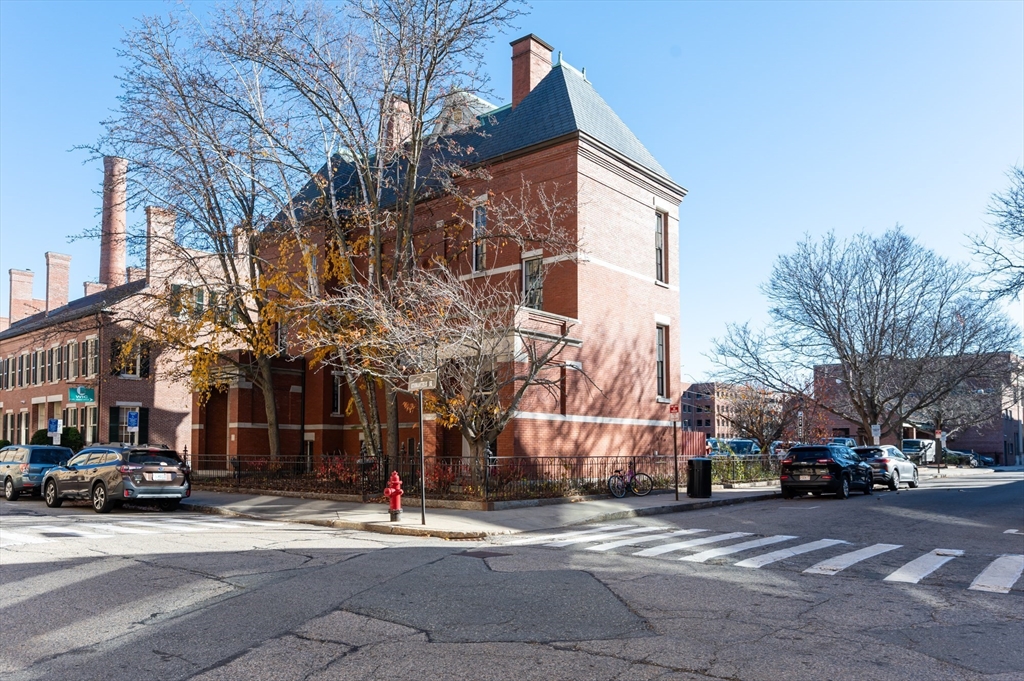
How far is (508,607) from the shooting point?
27.0 feet

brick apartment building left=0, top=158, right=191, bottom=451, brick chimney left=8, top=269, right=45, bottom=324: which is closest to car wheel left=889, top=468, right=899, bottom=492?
brick apartment building left=0, top=158, right=191, bottom=451

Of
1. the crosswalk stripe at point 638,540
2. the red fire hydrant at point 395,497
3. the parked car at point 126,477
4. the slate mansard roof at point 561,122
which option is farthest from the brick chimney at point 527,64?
the crosswalk stripe at point 638,540

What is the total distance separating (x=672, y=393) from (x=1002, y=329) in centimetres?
2554

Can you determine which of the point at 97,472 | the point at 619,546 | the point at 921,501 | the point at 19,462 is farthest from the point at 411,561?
the point at 19,462

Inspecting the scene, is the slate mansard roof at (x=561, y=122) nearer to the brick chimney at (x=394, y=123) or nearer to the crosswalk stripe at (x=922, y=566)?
the brick chimney at (x=394, y=123)

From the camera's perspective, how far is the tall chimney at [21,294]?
64938 mm

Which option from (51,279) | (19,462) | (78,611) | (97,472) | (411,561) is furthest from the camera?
(51,279)

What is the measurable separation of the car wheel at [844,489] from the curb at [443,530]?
258 centimetres

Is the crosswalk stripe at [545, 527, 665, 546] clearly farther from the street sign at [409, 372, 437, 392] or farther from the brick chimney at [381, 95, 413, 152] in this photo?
the brick chimney at [381, 95, 413, 152]

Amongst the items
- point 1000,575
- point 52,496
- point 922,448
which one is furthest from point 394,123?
point 922,448

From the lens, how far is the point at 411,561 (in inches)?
436

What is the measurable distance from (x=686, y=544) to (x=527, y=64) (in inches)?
940

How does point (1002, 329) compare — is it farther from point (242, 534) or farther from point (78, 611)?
point (78, 611)

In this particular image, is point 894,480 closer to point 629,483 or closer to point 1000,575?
point 629,483
